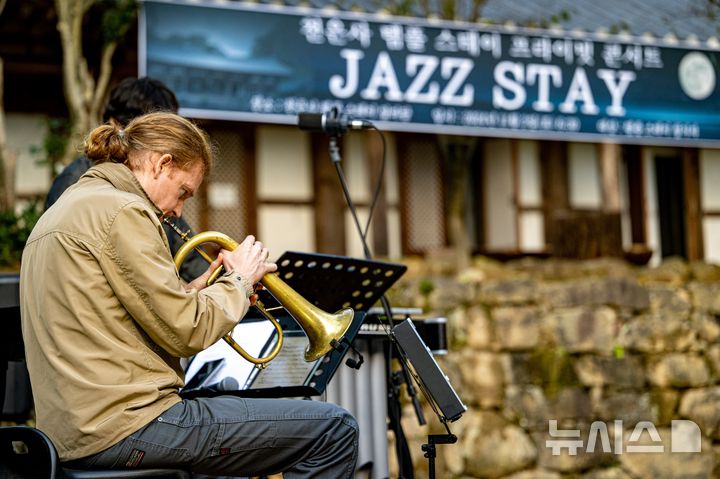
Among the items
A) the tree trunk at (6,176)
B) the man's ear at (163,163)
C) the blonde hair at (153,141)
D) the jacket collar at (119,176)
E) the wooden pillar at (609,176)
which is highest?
the wooden pillar at (609,176)

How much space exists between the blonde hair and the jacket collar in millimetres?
59

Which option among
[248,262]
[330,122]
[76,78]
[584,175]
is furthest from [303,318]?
[584,175]

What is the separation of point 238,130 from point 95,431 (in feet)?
28.3

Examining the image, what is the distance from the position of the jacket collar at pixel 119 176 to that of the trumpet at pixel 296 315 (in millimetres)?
160

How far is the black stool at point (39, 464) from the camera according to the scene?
2682 millimetres

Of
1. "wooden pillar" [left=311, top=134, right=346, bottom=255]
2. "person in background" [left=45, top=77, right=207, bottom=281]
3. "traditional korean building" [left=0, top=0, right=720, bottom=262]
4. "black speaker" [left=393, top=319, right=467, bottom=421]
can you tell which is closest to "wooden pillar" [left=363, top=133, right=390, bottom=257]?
"traditional korean building" [left=0, top=0, right=720, bottom=262]

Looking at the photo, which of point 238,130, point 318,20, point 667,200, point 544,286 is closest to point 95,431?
point 544,286

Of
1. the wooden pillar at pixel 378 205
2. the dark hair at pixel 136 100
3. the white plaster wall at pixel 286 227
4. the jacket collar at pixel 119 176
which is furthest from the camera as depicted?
the white plaster wall at pixel 286 227

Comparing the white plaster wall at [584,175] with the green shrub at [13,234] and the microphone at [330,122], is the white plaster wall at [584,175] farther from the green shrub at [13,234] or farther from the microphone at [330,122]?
the microphone at [330,122]

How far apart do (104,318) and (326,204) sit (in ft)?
27.7

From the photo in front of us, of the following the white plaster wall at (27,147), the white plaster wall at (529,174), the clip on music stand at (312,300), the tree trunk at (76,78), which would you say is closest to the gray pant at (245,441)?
the clip on music stand at (312,300)

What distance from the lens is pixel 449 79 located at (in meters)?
8.96

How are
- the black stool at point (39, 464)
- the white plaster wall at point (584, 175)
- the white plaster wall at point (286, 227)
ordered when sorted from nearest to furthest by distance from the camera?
the black stool at point (39, 464), the white plaster wall at point (286, 227), the white plaster wall at point (584, 175)

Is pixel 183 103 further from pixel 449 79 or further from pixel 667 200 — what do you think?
pixel 667 200
